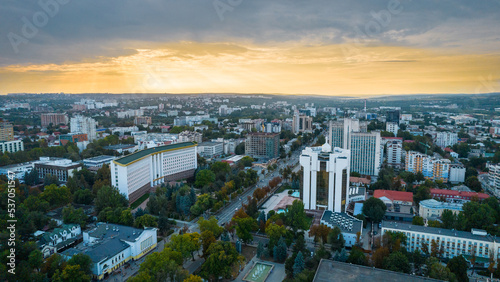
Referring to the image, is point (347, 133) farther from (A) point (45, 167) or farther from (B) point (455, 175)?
(A) point (45, 167)

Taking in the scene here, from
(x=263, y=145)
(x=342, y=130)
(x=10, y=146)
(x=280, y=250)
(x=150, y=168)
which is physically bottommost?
(x=280, y=250)

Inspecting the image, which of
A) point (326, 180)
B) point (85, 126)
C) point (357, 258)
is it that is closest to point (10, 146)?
point (85, 126)

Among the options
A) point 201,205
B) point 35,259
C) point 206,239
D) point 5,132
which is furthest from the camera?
point 5,132

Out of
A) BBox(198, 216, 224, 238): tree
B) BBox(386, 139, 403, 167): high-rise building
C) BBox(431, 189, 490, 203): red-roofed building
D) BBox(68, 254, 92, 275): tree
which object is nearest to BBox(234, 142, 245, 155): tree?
BBox(386, 139, 403, 167): high-rise building

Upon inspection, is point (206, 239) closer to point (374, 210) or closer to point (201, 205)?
point (201, 205)

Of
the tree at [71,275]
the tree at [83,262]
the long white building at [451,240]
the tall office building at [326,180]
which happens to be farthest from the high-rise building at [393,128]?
the tree at [71,275]

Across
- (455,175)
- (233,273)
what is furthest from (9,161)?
(455,175)
